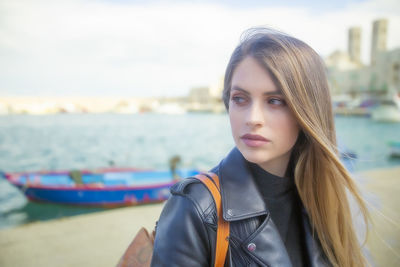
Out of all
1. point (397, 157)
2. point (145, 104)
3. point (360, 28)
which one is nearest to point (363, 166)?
point (397, 157)

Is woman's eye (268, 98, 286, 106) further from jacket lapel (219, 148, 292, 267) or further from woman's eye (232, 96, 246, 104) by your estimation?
jacket lapel (219, 148, 292, 267)

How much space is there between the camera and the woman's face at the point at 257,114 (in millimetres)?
1100

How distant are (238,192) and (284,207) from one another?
1.23 feet

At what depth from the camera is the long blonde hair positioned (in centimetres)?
112

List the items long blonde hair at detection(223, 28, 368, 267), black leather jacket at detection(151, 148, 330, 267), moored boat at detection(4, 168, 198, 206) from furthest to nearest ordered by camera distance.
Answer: moored boat at detection(4, 168, 198, 206) < long blonde hair at detection(223, 28, 368, 267) < black leather jacket at detection(151, 148, 330, 267)

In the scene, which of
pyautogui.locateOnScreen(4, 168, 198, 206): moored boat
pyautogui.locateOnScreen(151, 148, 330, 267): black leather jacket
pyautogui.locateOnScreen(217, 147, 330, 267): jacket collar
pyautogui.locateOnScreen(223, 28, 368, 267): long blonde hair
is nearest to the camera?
pyautogui.locateOnScreen(151, 148, 330, 267): black leather jacket

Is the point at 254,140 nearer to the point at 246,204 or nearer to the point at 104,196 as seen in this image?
the point at 246,204

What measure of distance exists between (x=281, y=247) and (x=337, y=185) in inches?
20.3

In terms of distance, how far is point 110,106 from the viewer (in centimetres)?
10212

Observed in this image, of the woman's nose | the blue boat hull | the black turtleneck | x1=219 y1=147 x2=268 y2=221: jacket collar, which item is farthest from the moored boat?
the woman's nose

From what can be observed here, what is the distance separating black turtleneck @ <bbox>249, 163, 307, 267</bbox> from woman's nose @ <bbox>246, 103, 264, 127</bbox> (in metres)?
0.25

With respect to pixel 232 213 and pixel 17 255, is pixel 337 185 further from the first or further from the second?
pixel 17 255

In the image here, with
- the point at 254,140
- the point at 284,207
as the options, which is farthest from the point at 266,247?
the point at 254,140

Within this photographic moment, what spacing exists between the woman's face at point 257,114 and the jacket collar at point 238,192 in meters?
0.07
